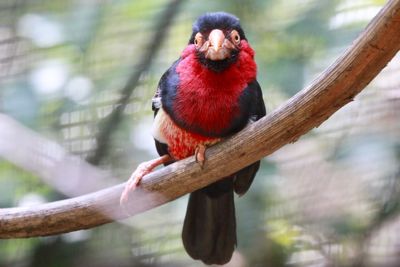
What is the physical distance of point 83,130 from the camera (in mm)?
2869

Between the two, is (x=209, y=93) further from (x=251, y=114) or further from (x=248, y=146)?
(x=248, y=146)

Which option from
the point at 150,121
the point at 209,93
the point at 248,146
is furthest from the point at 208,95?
the point at 150,121

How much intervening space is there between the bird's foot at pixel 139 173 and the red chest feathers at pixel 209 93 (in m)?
0.24

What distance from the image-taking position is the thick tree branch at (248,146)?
197 cm

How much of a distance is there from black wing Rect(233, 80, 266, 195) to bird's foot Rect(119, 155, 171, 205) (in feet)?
0.95

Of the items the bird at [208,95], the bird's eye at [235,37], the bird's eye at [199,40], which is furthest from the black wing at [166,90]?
the bird's eye at [235,37]

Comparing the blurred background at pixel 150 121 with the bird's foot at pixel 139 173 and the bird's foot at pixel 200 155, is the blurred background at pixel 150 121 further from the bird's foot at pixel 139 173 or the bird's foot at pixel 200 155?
the bird's foot at pixel 200 155

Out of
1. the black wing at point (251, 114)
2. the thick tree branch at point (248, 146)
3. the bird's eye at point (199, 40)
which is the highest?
the bird's eye at point (199, 40)

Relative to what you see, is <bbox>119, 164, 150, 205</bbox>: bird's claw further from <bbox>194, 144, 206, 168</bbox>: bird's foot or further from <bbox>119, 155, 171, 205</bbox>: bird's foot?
<bbox>194, 144, 206, 168</bbox>: bird's foot

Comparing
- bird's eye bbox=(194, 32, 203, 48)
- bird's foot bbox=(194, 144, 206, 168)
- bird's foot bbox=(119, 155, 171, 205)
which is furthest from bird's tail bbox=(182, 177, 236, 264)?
bird's eye bbox=(194, 32, 203, 48)

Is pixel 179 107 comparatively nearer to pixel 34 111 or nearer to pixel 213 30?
pixel 213 30

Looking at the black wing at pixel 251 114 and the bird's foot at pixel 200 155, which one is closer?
the bird's foot at pixel 200 155

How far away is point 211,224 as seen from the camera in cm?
289

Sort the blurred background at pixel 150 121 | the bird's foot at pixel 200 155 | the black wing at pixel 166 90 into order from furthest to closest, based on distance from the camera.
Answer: the blurred background at pixel 150 121 < the black wing at pixel 166 90 < the bird's foot at pixel 200 155
